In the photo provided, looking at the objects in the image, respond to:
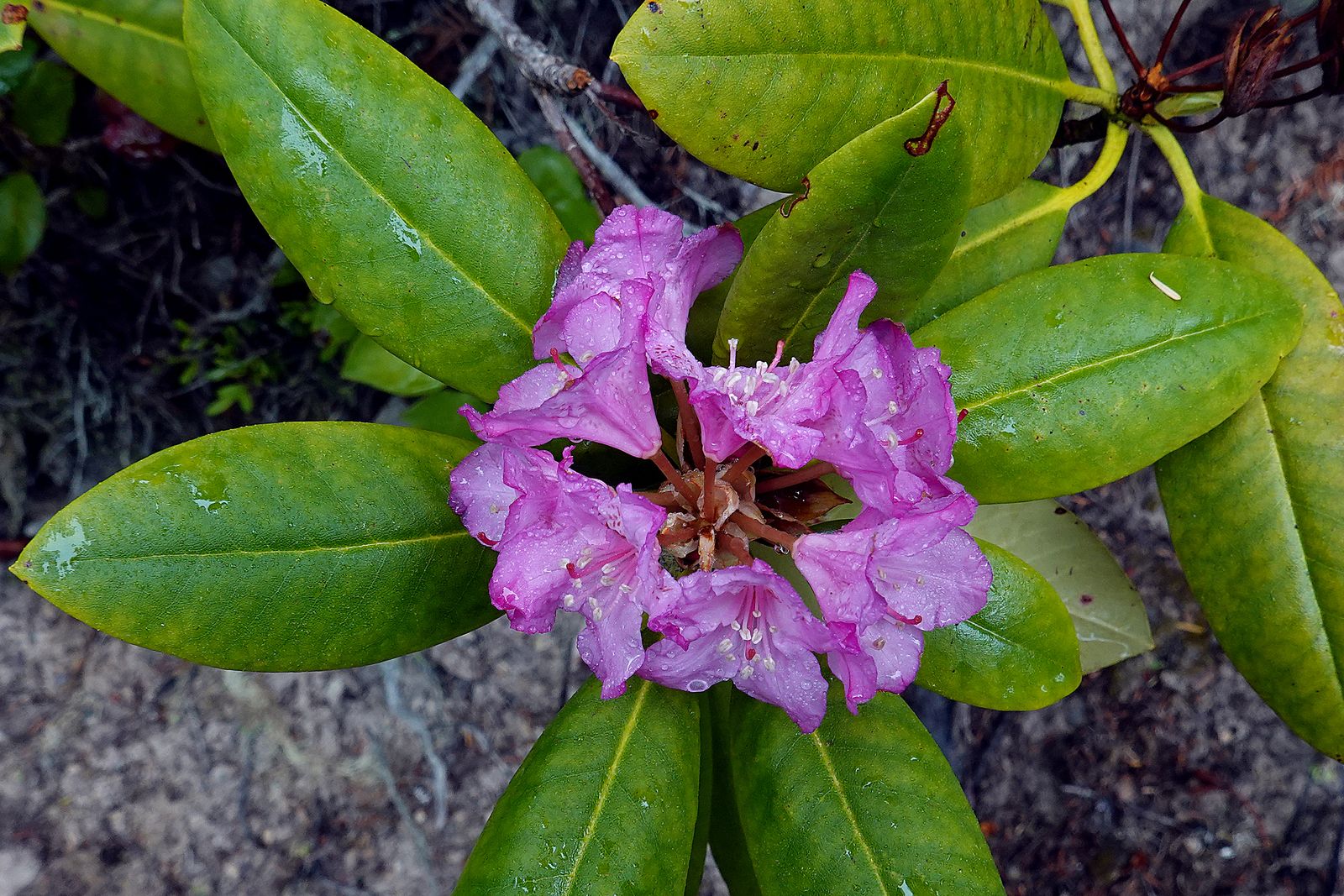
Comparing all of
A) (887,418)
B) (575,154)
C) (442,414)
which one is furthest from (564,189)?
(887,418)

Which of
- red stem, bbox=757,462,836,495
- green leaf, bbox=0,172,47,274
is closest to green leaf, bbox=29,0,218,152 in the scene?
green leaf, bbox=0,172,47,274

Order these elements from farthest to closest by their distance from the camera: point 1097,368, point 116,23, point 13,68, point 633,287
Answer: point 13,68
point 116,23
point 1097,368
point 633,287

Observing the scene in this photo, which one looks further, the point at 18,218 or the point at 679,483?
the point at 18,218

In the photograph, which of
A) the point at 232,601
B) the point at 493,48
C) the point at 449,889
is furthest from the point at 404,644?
the point at 449,889

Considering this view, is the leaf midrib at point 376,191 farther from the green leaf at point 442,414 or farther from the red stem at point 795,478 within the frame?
the green leaf at point 442,414

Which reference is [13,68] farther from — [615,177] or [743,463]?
[743,463]

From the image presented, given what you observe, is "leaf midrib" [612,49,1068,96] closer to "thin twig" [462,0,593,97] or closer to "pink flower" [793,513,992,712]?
"thin twig" [462,0,593,97]

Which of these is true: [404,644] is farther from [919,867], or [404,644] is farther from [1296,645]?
[1296,645]
